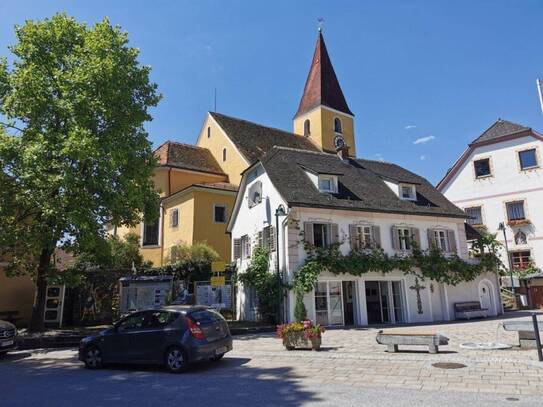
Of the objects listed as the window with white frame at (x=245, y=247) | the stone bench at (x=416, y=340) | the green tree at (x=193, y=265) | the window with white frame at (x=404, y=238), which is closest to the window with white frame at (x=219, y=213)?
the green tree at (x=193, y=265)

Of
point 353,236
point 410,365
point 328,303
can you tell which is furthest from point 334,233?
point 410,365

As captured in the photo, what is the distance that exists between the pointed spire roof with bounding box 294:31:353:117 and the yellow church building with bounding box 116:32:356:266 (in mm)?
157

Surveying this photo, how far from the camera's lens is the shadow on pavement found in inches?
294

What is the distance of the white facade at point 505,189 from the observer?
34.0 m


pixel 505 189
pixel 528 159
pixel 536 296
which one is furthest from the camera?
pixel 505 189

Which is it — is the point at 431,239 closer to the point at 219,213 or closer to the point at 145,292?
the point at 219,213

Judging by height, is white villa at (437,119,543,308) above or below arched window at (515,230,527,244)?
above

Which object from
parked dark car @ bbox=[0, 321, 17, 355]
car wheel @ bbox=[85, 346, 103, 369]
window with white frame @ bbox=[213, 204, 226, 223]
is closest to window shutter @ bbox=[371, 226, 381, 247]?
window with white frame @ bbox=[213, 204, 226, 223]

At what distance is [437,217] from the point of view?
2533 cm

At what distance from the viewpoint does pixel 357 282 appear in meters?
21.9

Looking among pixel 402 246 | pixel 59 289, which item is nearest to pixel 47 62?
pixel 59 289

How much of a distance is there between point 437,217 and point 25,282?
23277 millimetres

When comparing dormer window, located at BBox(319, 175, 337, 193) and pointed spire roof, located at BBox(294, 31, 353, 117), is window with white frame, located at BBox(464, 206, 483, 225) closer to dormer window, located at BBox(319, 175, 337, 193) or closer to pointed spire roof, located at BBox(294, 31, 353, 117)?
pointed spire roof, located at BBox(294, 31, 353, 117)

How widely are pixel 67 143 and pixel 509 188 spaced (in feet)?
108
